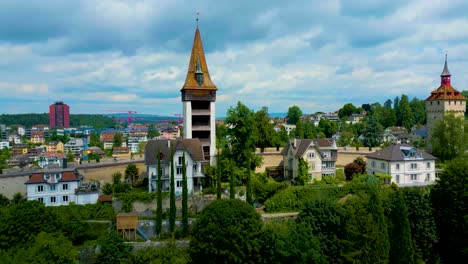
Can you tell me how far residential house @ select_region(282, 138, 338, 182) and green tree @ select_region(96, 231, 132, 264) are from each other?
2220cm

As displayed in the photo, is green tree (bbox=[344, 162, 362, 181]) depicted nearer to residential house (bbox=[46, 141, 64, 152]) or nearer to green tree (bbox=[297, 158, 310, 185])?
green tree (bbox=[297, 158, 310, 185])

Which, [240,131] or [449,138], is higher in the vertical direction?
[240,131]

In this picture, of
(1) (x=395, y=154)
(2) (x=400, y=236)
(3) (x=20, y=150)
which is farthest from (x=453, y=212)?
(3) (x=20, y=150)

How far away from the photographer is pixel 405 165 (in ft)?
138

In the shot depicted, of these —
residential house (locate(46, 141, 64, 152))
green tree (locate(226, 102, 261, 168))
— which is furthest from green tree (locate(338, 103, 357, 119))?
green tree (locate(226, 102, 261, 168))

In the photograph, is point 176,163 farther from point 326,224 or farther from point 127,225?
point 326,224

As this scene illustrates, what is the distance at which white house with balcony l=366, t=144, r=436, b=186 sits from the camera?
4181 cm

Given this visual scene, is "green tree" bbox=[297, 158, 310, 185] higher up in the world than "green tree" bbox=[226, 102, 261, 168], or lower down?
lower down

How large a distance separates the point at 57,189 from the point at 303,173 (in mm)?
24835

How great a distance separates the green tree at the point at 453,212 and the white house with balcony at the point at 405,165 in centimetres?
1055

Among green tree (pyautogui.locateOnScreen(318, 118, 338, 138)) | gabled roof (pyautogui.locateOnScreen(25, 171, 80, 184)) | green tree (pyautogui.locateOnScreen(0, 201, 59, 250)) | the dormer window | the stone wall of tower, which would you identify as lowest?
green tree (pyautogui.locateOnScreen(0, 201, 59, 250))

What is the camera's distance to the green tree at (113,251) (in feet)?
82.2

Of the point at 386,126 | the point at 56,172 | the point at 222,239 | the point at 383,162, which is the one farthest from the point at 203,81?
the point at 386,126

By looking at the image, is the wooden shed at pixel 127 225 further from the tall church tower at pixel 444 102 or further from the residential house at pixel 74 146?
the residential house at pixel 74 146
